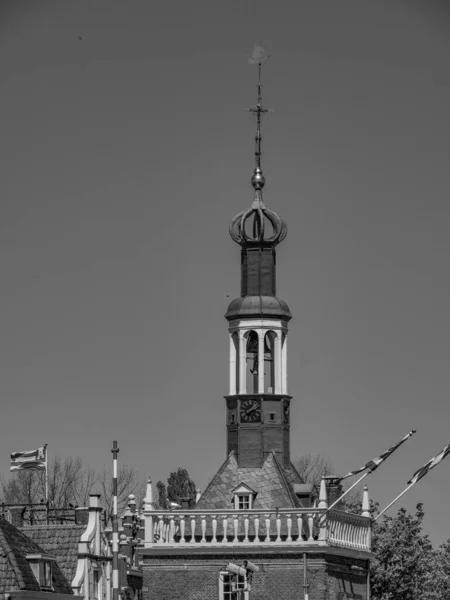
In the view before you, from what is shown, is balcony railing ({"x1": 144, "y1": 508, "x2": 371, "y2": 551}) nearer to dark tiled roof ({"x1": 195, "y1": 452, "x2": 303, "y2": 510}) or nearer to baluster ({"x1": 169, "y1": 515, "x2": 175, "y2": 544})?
baluster ({"x1": 169, "y1": 515, "x2": 175, "y2": 544})

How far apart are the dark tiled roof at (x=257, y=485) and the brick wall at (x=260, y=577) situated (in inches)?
105

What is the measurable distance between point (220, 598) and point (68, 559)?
238 inches

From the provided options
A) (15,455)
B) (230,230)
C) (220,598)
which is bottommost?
(220,598)

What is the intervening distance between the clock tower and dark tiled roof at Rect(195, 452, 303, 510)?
0.40 metres

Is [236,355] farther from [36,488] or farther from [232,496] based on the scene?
[36,488]

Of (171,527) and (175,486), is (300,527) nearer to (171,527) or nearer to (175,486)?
(171,527)

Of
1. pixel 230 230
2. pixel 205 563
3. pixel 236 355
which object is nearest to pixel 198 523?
pixel 205 563

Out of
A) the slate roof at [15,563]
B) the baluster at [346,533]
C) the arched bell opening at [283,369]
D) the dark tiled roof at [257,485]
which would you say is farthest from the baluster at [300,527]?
the slate roof at [15,563]

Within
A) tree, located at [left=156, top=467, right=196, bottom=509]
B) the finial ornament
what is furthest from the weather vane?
tree, located at [left=156, top=467, right=196, bottom=509]

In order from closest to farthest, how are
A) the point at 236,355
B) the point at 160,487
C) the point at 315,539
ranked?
the point at 315,539 < the point at 236,355 < the point at 160,487

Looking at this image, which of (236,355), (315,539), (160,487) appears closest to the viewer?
(315,539)

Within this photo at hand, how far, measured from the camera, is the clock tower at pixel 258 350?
3216 inches

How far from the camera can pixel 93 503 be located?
256ft

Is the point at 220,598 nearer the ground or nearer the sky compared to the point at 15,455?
nearer the ground
